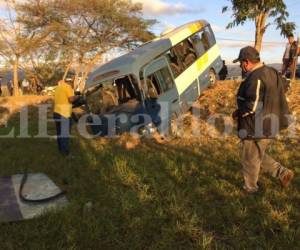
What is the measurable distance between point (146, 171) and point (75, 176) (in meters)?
1.29

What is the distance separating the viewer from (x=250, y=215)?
5.31m

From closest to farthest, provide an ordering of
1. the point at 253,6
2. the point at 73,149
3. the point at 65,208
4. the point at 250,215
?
the point at 250,215 < the point at 65,208 < the point at 73,149 < the point at 253,6

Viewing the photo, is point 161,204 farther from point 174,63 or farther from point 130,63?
Answer: point 174,63

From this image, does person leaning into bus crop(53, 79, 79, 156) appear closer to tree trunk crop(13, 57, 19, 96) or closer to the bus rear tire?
the bus rear tire

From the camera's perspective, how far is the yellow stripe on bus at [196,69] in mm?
12644

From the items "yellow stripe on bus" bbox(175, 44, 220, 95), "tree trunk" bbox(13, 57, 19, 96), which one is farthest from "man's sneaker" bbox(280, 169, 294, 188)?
"tree trunk" bbox(13, 57, 19, 96)

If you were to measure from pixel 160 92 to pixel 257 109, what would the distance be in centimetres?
616

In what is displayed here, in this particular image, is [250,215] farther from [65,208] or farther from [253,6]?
[253,6]

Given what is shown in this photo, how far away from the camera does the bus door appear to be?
1120 centimetres

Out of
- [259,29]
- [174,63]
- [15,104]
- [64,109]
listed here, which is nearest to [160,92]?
[174,63]

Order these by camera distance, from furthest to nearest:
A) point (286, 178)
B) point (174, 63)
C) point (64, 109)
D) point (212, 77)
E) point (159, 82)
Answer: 1. point (212, 77)
2. point (174, 63)
3. point (159, 82)
4. point (64, 109)
5. point (286, 178)

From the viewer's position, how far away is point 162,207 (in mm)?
5730

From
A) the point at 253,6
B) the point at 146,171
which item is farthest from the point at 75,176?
the point at 253,6

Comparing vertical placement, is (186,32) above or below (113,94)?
above
